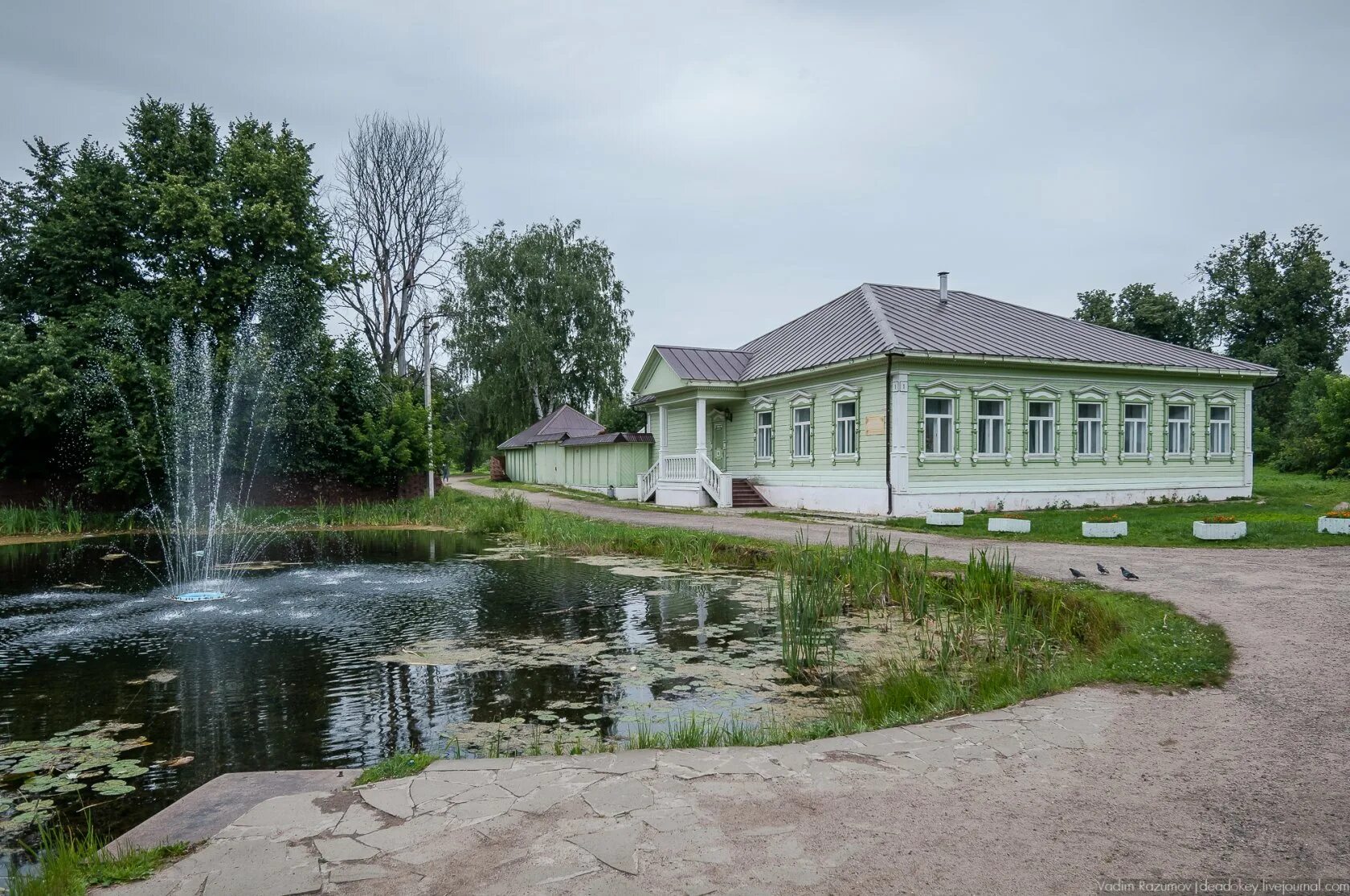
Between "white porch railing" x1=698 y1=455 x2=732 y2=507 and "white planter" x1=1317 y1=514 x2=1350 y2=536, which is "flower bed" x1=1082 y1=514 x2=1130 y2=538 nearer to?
"white planter" x1=1317 y1=514 x2=1350 y2=536

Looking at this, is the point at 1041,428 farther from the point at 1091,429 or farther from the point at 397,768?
the point at 397,768

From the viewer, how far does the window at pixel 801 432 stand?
72.9 ft

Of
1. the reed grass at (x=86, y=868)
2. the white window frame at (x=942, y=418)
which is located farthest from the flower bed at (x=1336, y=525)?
the reed grass at (x=86, y=868)

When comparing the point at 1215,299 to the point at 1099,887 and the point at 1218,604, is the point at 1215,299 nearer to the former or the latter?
the point at 1218,604

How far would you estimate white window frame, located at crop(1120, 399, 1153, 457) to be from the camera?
2202cm

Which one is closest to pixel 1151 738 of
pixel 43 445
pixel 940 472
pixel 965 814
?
pixel 965 814

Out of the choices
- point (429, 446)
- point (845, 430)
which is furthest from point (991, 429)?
point (429, 446)

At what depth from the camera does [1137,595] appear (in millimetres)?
8680

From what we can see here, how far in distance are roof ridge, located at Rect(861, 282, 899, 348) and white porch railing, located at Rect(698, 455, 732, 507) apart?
607 cm

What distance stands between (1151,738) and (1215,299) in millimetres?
52964

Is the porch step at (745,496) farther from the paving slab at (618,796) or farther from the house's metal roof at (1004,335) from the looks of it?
the paving slab at (618,796)

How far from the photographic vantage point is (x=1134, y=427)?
2231 cm

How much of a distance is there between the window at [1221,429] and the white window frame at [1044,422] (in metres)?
6.16

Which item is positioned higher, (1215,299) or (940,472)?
(1215,299)
